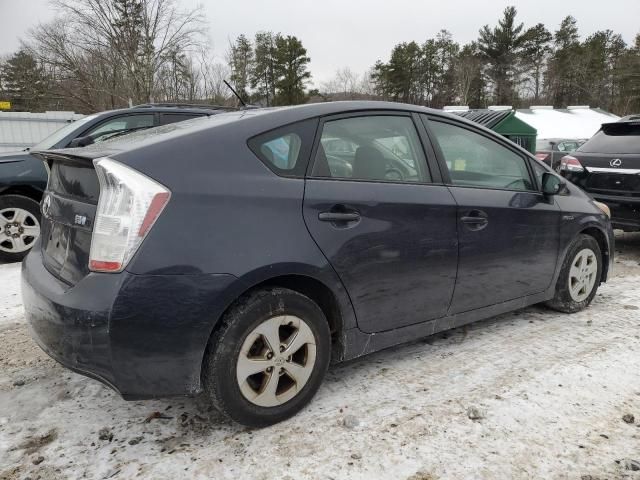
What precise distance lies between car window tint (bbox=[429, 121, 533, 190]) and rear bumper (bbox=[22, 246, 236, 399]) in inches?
65.0

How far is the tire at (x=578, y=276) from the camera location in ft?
12.3

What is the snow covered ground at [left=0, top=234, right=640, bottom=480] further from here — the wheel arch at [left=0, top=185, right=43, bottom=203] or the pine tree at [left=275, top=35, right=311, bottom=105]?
the pine tree at [left=275, top=35, right=311, bottom=105]

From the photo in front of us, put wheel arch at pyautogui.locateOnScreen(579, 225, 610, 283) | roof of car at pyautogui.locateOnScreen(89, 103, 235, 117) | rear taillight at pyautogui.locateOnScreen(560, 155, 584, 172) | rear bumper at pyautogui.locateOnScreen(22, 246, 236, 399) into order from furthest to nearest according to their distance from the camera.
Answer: rear taillight at pyautogui.locateOnScreen(560, 155, 584, 172) → roof of car at pyautogui.locateOnScreen(89, 103, 235, 117) → wheel arch at pyautogui.locateOnScreen(579, 225, 610, 283) → rear bumper at pyautogui.locateOnScreen(22, 246, 236, 399)

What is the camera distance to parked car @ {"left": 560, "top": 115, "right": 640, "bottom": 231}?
5.42 m

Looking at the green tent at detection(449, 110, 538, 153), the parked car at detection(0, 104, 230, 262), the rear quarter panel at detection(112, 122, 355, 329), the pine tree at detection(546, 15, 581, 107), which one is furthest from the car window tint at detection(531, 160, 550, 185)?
the pine tree at detection(546, 15, 581, 107)

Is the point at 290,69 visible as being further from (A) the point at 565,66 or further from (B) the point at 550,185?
(B) the point at 550,185

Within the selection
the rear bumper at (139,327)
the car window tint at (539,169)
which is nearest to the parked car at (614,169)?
the car window tint at (539,169)

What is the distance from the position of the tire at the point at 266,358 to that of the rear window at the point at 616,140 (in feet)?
16.3

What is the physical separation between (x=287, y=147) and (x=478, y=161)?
57.6 inches

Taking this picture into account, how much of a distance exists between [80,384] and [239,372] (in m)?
1.20

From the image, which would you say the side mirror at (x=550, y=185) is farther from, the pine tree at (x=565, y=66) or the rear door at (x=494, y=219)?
the pine tree at (x=565, y=66)

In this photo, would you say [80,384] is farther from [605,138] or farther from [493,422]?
[605,138]

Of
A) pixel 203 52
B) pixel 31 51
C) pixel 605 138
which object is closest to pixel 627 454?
pixel 605 138

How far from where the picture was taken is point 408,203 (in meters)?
2.66
